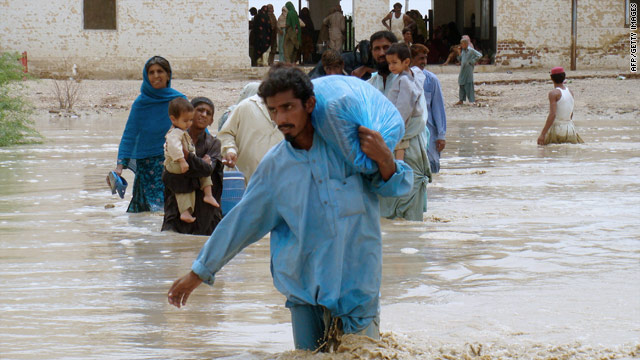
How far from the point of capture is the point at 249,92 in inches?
271

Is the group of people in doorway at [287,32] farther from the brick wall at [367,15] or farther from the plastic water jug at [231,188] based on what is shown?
the plastic water jug at [231,188]

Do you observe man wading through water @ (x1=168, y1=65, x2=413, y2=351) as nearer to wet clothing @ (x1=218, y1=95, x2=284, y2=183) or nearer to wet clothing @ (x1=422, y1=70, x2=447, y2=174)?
wet clothing @ (x1=218, y1=95, x2=284, y2=183)

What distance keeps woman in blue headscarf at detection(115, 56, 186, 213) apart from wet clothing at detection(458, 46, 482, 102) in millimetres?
13812

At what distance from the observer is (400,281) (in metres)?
5.40

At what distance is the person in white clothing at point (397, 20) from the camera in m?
25.5

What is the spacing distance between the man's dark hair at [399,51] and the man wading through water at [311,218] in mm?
3624

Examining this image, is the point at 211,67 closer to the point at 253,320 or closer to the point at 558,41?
the point at 558,41

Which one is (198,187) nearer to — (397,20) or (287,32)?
(287,32)

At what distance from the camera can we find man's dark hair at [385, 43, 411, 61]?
684 cm

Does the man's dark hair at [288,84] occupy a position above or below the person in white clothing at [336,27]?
below

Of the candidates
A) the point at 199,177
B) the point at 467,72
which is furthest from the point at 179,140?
the point at 467,72

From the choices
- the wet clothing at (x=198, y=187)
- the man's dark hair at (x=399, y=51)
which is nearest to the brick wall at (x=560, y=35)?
the man's dark hair at (x=399, y=51)

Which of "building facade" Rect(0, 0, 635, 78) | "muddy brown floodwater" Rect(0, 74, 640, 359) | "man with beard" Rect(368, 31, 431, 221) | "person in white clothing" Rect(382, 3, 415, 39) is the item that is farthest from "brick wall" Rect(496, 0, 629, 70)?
"man with beard" Rect(368, 31, 431, 221)

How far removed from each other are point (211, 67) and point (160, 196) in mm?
18522
